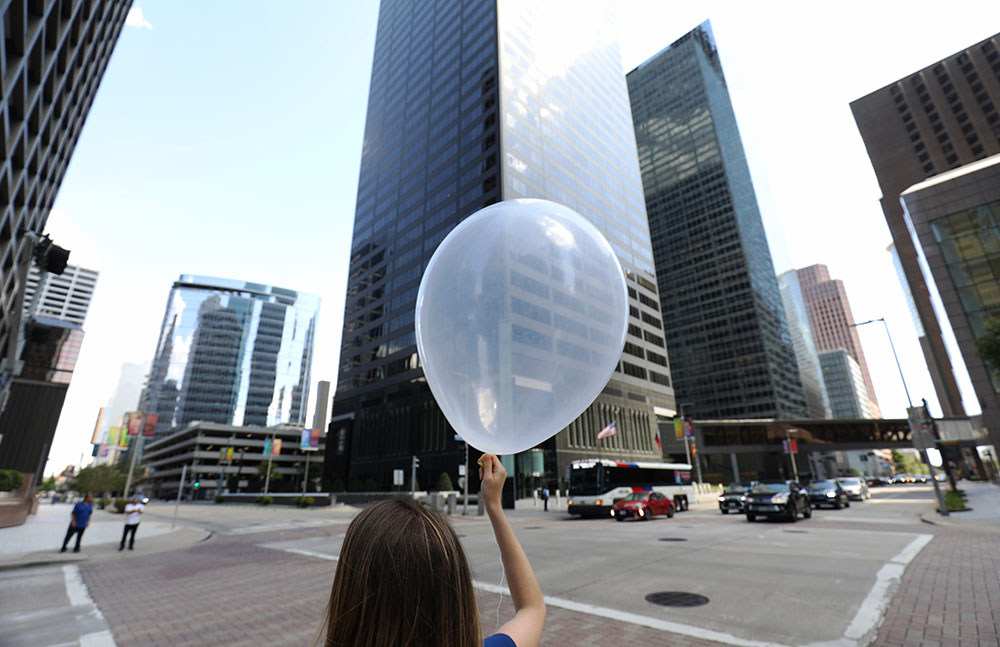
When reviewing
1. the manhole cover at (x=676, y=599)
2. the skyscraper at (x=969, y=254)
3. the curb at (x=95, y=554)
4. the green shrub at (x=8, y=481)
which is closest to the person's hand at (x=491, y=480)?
the manhole cover at (x=676, y=599)

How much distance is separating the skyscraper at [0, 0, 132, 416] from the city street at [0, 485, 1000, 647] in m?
7.07

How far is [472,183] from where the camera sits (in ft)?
197

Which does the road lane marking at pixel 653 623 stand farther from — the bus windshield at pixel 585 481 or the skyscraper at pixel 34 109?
the bus windshield at pixel 585 481

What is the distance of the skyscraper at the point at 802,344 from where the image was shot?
4749 inches

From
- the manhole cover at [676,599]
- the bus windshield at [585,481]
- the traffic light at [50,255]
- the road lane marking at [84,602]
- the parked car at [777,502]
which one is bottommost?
the road lane marking at [84,602]

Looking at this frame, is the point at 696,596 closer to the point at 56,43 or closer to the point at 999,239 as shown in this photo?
the point at 56,43

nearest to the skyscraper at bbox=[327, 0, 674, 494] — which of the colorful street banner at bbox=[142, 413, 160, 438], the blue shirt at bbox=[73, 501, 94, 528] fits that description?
the colorful street banner at bbox=[142, 413, 160, 438]

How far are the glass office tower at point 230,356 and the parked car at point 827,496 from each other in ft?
415

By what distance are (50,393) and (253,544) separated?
130 feet

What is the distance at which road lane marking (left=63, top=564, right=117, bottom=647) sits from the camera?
578 centimetres

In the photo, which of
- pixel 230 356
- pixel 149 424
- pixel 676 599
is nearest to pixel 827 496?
pixel 676 599

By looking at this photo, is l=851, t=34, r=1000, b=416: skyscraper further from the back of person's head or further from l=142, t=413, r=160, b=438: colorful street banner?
l=142, t=413, r=160, b=438: colorful street banner

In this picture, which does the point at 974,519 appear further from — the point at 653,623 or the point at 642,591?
the point at 653,623

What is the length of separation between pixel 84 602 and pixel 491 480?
1042 cm
